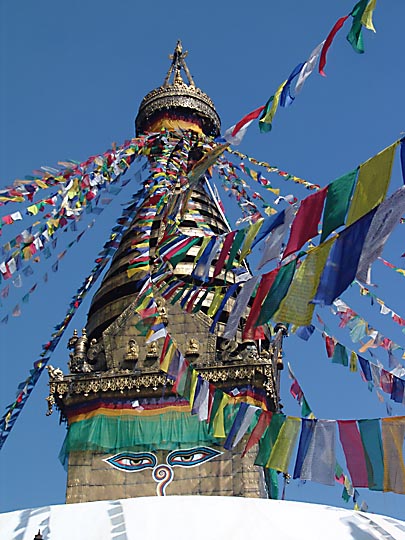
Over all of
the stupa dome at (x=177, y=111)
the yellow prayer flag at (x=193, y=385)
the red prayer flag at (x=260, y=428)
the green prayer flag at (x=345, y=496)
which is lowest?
the green prayer flag at (x=345, y=496)

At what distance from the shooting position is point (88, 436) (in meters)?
12.3

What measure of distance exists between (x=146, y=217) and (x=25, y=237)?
14.0 feet

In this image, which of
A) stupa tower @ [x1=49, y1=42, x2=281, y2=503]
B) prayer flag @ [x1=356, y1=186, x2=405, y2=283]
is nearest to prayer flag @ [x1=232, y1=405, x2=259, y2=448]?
prayer flag @ [x1=356, y1=186, x2=405, y2=283]

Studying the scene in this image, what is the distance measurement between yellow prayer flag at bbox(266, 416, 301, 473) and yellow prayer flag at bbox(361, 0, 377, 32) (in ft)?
11.9

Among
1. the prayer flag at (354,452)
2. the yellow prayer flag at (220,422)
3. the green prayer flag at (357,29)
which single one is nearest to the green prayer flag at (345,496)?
the yellow prayer flag at (220,422)

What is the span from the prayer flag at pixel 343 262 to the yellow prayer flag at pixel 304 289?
0.08m

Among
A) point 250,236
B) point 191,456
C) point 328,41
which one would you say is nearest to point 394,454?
point 250,236

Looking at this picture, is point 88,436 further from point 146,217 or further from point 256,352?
point 146,217

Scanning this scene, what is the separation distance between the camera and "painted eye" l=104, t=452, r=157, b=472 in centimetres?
1196

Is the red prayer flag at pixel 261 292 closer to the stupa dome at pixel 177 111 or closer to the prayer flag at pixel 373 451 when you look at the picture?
the prayer flag at pixel 373 451

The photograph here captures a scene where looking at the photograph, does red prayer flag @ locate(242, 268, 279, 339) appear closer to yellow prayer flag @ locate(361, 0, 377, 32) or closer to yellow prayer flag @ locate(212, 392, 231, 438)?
yellow prayer flag @ locate(212, 392, 231, 438)

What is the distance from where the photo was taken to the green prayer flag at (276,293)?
6327 mm

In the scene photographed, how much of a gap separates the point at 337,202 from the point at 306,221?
454 millimetres

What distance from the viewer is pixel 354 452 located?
672 centimetres
